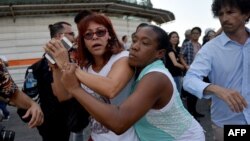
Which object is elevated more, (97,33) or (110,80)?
(97,33)

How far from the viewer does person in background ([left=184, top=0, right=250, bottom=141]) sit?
2738 millimetres

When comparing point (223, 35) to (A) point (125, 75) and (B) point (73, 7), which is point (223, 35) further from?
(B) point (73, 7)

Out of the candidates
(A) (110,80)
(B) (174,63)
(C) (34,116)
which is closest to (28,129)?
(B) (174,63)

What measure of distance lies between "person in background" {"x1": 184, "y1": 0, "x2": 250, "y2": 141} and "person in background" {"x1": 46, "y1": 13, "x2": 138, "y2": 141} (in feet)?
1.89

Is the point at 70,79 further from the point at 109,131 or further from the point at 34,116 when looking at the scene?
the point at 34,116

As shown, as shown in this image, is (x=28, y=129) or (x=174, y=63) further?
(x=28, y=129)

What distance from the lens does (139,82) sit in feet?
6.67

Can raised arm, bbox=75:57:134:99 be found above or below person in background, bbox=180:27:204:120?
above

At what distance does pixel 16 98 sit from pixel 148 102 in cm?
115

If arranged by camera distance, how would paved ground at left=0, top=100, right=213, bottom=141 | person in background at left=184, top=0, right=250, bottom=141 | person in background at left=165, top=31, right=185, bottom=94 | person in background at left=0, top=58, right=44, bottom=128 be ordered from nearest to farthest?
person in background at left=0, top=58, right=44, bottom=128 → person in background at left=184, top=0, right=250, bottom=141 → paved ground at left=0, top=100, right=213, bottom=141 → person in background at left=165, top=31, right=185, bottom=94

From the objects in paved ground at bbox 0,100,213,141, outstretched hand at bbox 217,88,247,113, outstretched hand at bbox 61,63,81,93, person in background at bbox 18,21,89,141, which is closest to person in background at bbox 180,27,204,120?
paved ground at bbox 0,100,213,141

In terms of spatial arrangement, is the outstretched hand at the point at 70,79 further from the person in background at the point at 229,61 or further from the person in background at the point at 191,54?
the person in background at the point at 191,54

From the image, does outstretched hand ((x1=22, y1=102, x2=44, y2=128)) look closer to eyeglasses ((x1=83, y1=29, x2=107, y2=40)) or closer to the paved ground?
eyeglasses ((x1=83, y1=29, x2=107, y2=40))

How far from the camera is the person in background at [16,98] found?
2.54 metres
